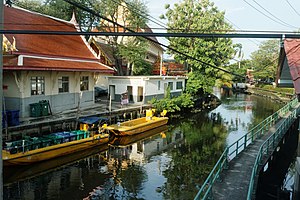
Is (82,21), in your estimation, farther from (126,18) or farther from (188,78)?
(188,78)

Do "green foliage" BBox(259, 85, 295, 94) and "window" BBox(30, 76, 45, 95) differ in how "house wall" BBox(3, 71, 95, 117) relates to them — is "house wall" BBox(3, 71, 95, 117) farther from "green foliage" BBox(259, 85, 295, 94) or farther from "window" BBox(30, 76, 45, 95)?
"green foliage" BBox(259, 85, 295, 94)

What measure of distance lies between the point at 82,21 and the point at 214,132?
21112 mm

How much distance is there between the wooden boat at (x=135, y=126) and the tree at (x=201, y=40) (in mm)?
13204

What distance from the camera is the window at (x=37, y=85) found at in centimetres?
1771

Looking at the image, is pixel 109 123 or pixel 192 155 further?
pixel 109 123

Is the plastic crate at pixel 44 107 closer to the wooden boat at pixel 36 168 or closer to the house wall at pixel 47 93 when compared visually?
the house wall at pixel 47 93

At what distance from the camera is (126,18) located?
30.6 metres

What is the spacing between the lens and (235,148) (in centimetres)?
1650

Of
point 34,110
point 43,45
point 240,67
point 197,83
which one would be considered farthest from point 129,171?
point 240,67

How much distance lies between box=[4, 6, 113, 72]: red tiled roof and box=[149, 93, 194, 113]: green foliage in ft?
19.1

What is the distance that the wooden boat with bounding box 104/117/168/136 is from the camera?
60.0ft

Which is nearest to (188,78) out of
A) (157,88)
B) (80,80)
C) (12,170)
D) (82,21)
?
(157,88)

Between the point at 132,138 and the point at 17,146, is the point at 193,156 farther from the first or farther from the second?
the point at 17,146

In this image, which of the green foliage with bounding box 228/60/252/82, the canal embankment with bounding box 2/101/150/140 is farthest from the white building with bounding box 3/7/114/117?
the green foliage with bounding box 228/60/252/82
